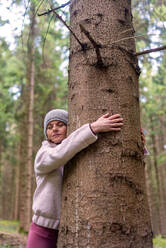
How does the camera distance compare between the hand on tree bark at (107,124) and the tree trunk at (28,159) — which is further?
the tree trunk at (28,159)

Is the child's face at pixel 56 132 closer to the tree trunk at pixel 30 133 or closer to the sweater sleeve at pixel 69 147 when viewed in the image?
the sweater sleeve at pixel 69 147

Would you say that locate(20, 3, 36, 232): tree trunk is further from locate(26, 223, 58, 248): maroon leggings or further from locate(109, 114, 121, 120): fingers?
locate(109, 114, 121, 120): fingers

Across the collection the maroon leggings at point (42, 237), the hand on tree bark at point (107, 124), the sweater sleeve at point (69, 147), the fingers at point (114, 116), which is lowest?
the maroon leggings at point (42, 237)

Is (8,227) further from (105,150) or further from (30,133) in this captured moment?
(105,150)

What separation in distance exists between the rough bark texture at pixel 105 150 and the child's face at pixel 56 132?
1.93 feet

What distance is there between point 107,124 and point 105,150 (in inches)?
6.8

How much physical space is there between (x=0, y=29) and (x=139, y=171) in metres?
3.59

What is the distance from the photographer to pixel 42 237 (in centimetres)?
209

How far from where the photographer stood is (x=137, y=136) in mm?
1755

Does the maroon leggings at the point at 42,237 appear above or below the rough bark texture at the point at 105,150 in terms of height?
below

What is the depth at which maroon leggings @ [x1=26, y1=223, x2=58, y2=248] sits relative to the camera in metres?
2.09

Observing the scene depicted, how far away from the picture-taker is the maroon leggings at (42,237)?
6.86ft

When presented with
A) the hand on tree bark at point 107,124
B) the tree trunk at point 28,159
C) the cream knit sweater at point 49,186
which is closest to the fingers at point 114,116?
the hand on tree bark at point 107,124

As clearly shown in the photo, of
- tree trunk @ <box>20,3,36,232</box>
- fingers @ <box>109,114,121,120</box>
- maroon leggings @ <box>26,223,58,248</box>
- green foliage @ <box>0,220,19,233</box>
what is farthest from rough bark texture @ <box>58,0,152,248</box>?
green foliage @ <box>0,220,19,233</box>
